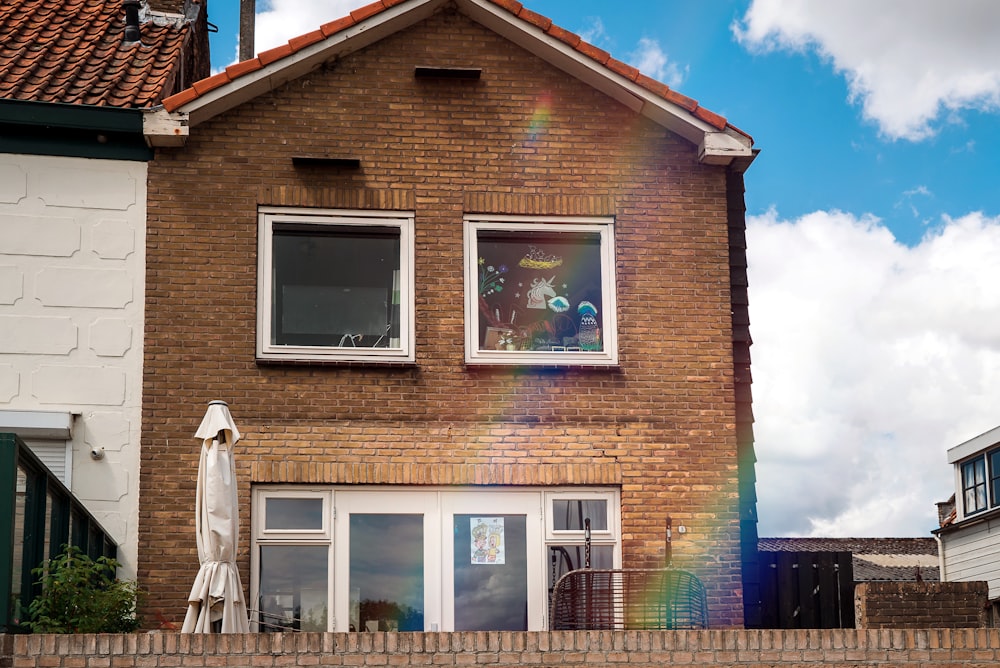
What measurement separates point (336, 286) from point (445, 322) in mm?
1211

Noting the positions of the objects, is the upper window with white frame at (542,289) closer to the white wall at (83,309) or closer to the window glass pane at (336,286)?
the window glass pane at (336,286)

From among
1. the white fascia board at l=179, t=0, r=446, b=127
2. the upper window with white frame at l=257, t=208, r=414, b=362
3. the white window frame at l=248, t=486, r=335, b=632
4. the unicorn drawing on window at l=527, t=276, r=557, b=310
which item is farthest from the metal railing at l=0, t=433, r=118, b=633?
the unicorn drawing on window at l=527, t=276, r=557, b=310

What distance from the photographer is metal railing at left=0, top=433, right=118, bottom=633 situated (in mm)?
10539

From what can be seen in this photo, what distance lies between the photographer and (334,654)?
414 inches

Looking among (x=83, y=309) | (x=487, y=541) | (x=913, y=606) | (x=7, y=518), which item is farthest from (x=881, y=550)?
(x=7, y=518)

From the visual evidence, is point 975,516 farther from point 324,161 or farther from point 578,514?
point 324,161

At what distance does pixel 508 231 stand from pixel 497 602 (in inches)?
153

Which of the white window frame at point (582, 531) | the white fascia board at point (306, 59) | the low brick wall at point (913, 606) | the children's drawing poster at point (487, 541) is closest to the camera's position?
the children's drawing poster at point (487, 541)

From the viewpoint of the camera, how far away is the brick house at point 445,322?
48.0 feet

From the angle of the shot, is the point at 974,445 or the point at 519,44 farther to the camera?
the point at 974,445

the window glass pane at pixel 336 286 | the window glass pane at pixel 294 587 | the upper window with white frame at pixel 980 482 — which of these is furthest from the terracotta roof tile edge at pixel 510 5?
the upper window with white frame at pixel 980 482

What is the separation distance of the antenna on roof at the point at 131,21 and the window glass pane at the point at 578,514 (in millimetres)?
7664

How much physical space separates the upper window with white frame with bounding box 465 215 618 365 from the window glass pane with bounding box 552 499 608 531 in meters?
1.45

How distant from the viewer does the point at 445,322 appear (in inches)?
599
